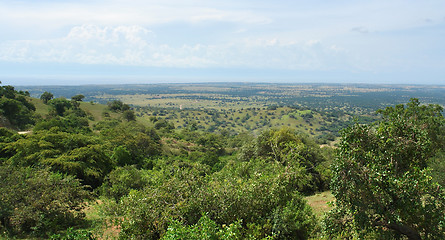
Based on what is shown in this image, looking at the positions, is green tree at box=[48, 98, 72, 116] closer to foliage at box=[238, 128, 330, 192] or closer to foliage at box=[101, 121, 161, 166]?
foliage at box=[101, 121, 161, 166]

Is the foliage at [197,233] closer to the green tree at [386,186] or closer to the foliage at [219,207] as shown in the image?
the foliage at [219,207]

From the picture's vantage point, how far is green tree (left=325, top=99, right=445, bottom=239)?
737 centimetres

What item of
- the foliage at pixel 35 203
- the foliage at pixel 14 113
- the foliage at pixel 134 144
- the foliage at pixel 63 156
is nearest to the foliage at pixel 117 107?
the foliage at pixel 14 113

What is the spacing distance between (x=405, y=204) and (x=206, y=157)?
3193 cm

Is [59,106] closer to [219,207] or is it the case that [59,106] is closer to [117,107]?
[117,107]

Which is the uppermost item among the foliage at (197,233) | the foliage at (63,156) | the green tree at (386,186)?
the green tree at (386,186)

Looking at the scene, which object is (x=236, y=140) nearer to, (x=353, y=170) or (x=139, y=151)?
(x=139, y=151)

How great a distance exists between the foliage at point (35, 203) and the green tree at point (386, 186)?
1134 cm

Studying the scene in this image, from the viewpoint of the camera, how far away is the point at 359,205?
7.89 metres

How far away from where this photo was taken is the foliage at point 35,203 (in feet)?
34.9

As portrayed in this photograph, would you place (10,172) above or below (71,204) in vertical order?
above

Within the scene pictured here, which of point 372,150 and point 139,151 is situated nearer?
point 372,150

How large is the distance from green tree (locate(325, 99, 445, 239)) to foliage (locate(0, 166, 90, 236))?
37.2ft

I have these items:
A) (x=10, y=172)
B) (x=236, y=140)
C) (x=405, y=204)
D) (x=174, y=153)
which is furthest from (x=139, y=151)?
(x=405, y=204)
